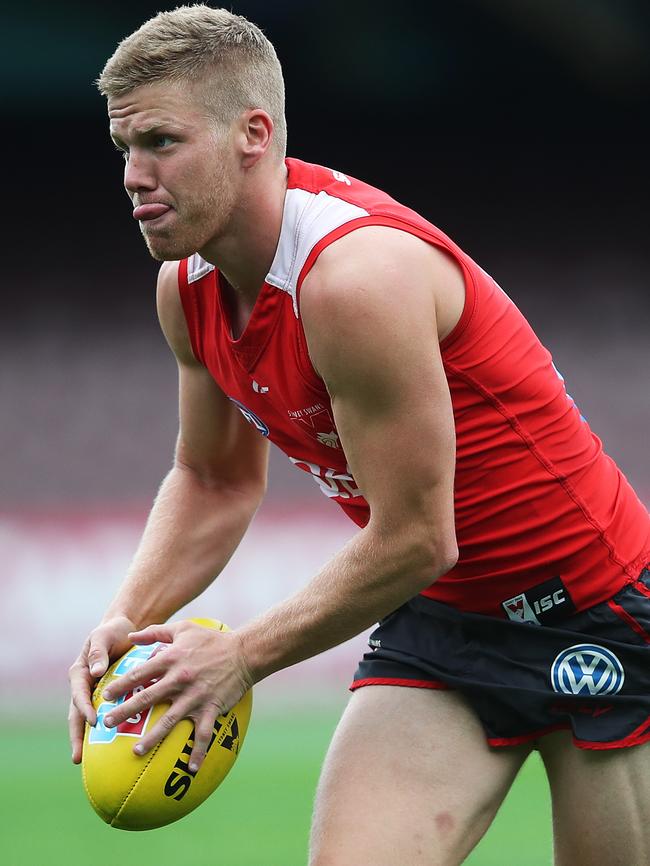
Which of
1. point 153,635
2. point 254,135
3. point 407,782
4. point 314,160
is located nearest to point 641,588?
point 407,782

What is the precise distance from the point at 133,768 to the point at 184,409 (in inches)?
39.6

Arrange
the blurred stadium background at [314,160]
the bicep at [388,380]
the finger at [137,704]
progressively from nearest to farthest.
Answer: the bicep at [388,380]
the finger at [137,704]
the blurred stadium background at [314,160]

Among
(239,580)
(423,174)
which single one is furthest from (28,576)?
(423,174)

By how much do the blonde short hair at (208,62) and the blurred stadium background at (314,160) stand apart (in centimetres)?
460

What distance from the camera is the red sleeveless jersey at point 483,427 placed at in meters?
2.59

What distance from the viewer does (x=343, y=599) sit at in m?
2.44

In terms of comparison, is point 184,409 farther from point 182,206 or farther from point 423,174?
point 423,174

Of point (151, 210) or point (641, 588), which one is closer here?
point (151, 210)

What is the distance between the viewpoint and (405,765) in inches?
104

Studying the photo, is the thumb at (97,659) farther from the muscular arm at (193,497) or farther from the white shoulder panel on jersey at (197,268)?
the white shoulder panel on jersey at (197,268)

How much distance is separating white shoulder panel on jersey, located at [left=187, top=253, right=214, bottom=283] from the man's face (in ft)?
0.96

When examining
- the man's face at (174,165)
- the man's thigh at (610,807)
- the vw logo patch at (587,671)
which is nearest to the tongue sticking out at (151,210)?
the man's face at (174,165)

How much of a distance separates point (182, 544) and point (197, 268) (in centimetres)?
71

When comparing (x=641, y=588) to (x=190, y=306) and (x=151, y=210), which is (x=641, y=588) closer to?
(x=190, y=306)
